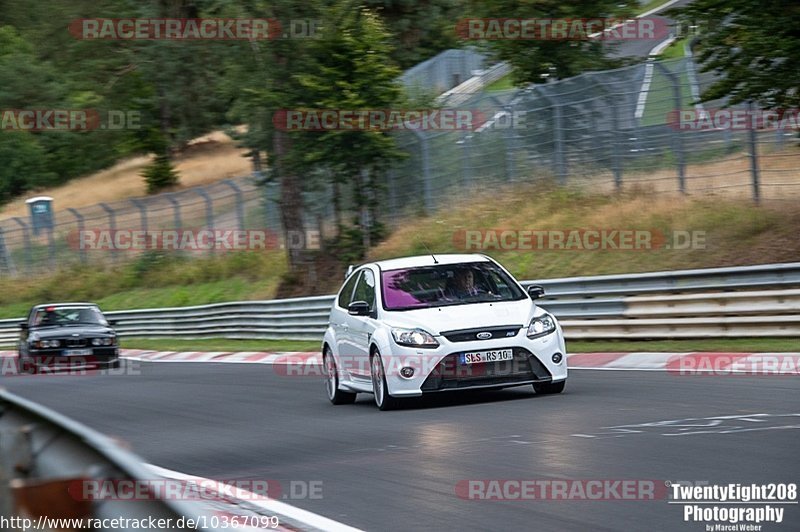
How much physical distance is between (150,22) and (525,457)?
4606cm

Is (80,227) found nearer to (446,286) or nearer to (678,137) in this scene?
(678,137)

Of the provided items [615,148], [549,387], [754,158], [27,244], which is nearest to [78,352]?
[615,148]

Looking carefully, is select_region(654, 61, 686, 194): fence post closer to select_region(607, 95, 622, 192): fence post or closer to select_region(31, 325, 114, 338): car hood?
select_region(607, 95, 622, 192): fence post

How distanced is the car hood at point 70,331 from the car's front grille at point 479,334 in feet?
46.9

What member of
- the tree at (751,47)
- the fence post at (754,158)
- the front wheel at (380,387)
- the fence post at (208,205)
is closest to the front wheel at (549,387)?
the front wheel at (380,387)

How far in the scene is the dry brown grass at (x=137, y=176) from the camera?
77.4 meters

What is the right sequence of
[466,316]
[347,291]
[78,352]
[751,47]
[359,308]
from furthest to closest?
[78,352], [751,47], [347,291], [359,308], [466,316]

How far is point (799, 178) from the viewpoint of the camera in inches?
859

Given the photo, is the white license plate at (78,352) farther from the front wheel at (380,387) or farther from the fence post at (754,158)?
the front wheel at (380,387)

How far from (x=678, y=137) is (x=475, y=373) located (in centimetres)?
1275

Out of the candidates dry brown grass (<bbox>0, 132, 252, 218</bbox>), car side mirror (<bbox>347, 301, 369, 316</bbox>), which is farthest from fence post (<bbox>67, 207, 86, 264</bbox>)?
car side mirror (<bbox>347, 301, 369, 316</bbox>)

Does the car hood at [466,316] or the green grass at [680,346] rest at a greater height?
the car hood at [466,316]

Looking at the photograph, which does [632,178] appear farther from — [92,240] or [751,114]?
[92,240]

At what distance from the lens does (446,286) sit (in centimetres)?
1402
